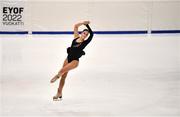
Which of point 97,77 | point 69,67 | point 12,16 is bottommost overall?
point 97,77

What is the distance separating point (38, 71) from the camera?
3127mm

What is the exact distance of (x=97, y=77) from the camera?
10.2 feet

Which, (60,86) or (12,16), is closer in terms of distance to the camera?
(60,86)

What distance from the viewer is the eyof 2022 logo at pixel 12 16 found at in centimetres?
354

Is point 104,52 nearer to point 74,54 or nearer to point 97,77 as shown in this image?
point 97,77

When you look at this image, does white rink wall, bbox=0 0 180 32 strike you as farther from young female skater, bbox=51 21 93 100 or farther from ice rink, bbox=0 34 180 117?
young female skater, bbox=51 21 93 100

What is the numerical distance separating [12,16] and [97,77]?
975mm

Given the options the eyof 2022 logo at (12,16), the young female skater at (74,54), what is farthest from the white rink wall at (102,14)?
the young female skater at (74,54)

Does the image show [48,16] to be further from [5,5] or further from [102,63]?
[102,63]

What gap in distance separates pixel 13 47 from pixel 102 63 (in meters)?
0.86

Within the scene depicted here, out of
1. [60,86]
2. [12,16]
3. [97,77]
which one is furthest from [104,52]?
[60,86]

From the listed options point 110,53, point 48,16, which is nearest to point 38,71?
point 110,53

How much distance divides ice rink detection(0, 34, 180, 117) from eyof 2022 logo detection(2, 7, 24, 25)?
0.15 meters

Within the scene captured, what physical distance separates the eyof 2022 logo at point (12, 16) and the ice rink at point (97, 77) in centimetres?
15
